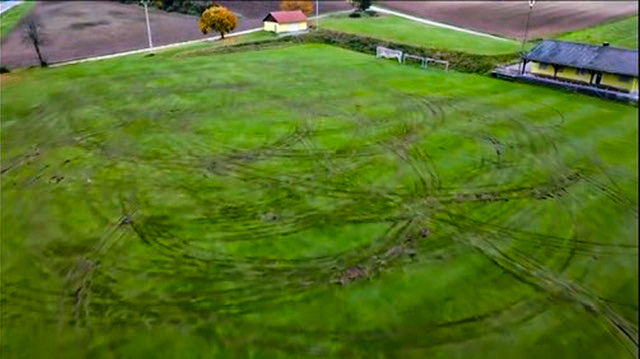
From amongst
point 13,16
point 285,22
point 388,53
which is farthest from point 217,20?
point 13,16

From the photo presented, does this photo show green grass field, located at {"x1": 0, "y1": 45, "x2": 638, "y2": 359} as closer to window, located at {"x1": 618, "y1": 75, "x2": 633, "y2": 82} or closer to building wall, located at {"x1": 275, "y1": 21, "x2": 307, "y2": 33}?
window, located at {"x1": 618, "y1": 75, "x2": 633, "y2": 82}

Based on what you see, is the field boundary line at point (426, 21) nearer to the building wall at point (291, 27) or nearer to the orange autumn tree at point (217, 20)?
the building wall at point (291, 27)

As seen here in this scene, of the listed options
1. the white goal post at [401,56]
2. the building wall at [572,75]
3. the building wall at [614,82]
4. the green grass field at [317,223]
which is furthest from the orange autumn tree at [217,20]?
the building wall at [614,82]

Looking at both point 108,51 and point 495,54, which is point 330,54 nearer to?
point 495,54

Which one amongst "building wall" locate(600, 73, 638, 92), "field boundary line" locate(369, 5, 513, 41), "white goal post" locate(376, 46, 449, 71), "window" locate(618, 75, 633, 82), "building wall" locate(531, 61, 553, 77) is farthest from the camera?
"field boundary line" locate(369, 5, 513, 41)

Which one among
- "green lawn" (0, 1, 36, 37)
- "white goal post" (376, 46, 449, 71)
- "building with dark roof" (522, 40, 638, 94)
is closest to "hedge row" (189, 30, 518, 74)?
"white goal post" (376, 46, 449, 71)
